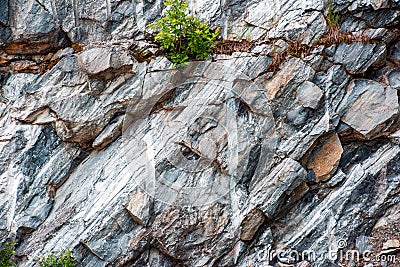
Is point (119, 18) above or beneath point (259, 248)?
above

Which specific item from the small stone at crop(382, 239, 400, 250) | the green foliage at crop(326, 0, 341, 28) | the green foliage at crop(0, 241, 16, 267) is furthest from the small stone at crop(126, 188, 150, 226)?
the green foliage at crop(326, 0, 341, 28)

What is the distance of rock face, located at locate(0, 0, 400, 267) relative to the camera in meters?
7.03

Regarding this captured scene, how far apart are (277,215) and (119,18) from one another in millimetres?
4734

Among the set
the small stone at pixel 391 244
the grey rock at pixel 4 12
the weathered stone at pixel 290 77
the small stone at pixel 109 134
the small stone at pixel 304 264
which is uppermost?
the grey rock at pixel 4 12

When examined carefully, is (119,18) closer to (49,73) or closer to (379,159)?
(49,73)

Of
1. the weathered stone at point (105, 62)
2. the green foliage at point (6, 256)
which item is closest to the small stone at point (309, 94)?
the weathered stone at point (105, 62)

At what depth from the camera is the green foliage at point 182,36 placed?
744cm

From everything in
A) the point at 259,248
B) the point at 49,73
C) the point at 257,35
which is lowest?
the point at 259,248

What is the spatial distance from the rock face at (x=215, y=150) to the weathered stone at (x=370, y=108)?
0.8 inches

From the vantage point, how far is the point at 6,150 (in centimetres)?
732

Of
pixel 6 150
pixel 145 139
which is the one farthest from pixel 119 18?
pixel 6 150

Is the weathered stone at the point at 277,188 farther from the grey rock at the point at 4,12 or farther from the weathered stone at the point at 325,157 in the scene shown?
the grey rock at the point at 4,12

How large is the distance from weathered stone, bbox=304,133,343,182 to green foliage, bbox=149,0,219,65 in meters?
2.57

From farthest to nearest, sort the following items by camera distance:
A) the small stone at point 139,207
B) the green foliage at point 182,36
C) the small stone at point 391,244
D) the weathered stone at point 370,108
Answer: the green foliage at point 182,36 → the weathered stone at point 370,108 → the small stone at point 139,207 → the small stone at point 391,244
